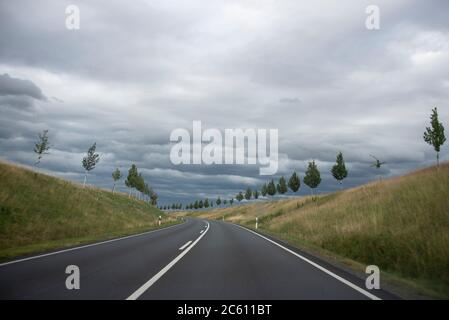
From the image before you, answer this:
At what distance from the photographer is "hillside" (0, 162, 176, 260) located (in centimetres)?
1808

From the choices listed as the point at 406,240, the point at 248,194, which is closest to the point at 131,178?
the point at 248,194

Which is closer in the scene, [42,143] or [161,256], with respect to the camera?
[161,256]

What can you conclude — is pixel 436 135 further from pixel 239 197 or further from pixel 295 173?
pixel 239 197

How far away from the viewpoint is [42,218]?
23.8 metres

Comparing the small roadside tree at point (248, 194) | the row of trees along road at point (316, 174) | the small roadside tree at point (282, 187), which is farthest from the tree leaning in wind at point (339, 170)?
the small roadside tree at point (248, 194)

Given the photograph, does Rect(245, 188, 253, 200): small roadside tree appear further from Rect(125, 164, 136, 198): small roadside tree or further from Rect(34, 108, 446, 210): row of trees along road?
Rect(125, 164, 136, 198): small roadside tree

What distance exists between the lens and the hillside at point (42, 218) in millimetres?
18078

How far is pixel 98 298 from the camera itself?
20.4ft

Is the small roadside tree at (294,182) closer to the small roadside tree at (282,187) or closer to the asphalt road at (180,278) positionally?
the small roadside tree at (282,187)

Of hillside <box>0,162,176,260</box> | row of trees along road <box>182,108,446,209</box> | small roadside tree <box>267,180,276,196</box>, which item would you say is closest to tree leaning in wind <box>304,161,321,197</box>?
row of trees along road <box>182,108,446,209</box>
